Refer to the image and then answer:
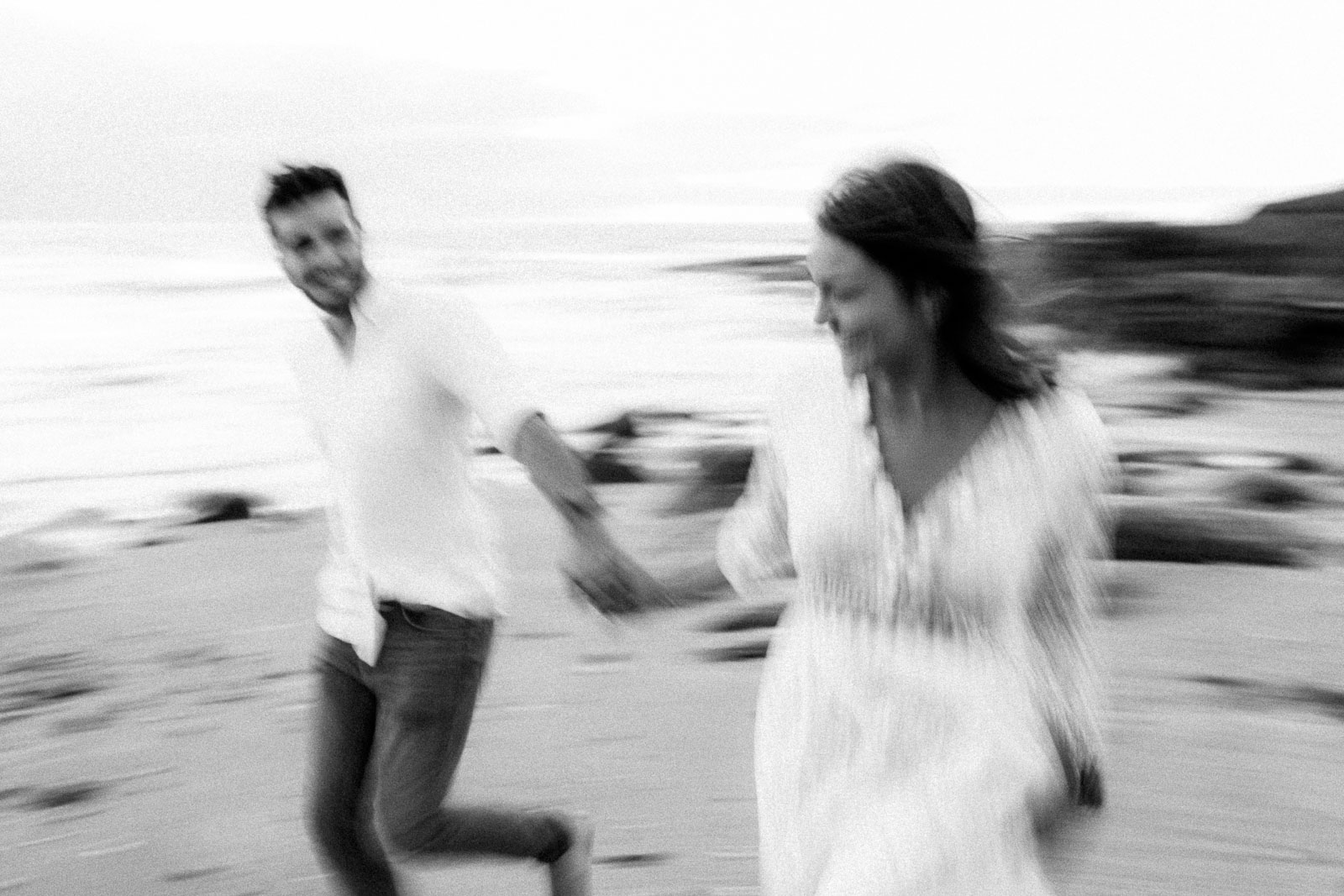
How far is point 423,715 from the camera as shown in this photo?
3.15 meters

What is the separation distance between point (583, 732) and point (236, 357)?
1615 centimetres

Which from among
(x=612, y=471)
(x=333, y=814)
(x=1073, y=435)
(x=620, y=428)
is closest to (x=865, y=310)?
(x=1073, y=435)

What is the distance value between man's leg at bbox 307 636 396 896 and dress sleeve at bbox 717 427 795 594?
944 mm

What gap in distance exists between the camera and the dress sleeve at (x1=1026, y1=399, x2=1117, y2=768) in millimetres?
2215

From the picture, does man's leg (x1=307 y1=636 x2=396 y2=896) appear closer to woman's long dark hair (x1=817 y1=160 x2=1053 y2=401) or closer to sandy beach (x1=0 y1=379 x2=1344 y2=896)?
sandy beach (x1=0 y1=379 x2=1344 y2=896)

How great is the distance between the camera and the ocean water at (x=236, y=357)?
1221 centimetres

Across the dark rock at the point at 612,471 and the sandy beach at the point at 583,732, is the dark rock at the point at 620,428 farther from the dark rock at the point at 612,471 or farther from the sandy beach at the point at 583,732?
the sandy beach at the point at 583,732

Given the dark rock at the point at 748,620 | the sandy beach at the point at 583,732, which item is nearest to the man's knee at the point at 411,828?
the sandy beach at the point at 583,732

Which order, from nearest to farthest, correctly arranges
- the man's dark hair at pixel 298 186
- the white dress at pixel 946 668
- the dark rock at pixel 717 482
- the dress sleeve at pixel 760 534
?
the white dress at pixel 946 668
the dress sleeve at pixel 760 534
the man's dark hair at pixel 298 186
the dark rock at pixel 717 482

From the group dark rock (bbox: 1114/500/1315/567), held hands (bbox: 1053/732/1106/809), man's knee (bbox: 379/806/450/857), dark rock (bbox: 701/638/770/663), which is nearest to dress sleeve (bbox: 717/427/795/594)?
held hands (bbox: 1053/732/1106/809)

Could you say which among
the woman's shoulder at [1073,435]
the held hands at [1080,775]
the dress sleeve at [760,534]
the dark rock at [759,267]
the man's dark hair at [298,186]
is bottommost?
the dark rock at [759,267]

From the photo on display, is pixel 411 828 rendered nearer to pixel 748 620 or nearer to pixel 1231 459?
pixel 748 620

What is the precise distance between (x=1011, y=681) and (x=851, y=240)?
2.03 feet

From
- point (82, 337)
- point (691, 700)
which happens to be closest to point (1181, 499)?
point (691, 700)
